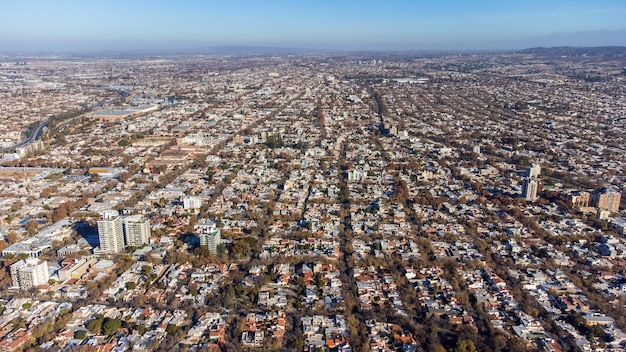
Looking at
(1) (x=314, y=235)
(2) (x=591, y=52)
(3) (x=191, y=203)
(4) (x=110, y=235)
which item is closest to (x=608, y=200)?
(1) (x=314, y=235)

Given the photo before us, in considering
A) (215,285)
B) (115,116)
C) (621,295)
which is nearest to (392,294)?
(215,285)

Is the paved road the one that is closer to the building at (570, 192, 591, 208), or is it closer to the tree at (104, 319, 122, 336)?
the tree at (104, 319, 122, 336)

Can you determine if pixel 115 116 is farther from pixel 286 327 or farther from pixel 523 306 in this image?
pixel 523 306

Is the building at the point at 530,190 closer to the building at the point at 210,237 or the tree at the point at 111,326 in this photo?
the building at the point at 210,237

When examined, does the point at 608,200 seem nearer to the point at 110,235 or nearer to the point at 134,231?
the point at 134,231

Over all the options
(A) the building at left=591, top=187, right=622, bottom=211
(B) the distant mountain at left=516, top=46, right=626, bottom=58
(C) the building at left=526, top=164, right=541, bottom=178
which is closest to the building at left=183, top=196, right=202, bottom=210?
(C) the building at left=526, top=164, right=541, bottom=178

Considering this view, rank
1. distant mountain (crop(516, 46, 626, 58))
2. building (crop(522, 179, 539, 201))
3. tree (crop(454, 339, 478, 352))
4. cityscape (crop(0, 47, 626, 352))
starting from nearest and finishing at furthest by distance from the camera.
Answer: tree (crop(454, 339, 478, 352)) < cityscape (crop(0, 47, 626, 352)) < building (crop(522, 179, 539, 201)) < distant mountain (crop(516, 46, 626, 58))

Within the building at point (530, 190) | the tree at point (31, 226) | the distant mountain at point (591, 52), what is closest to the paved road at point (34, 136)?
the tree at point (31, 226)
